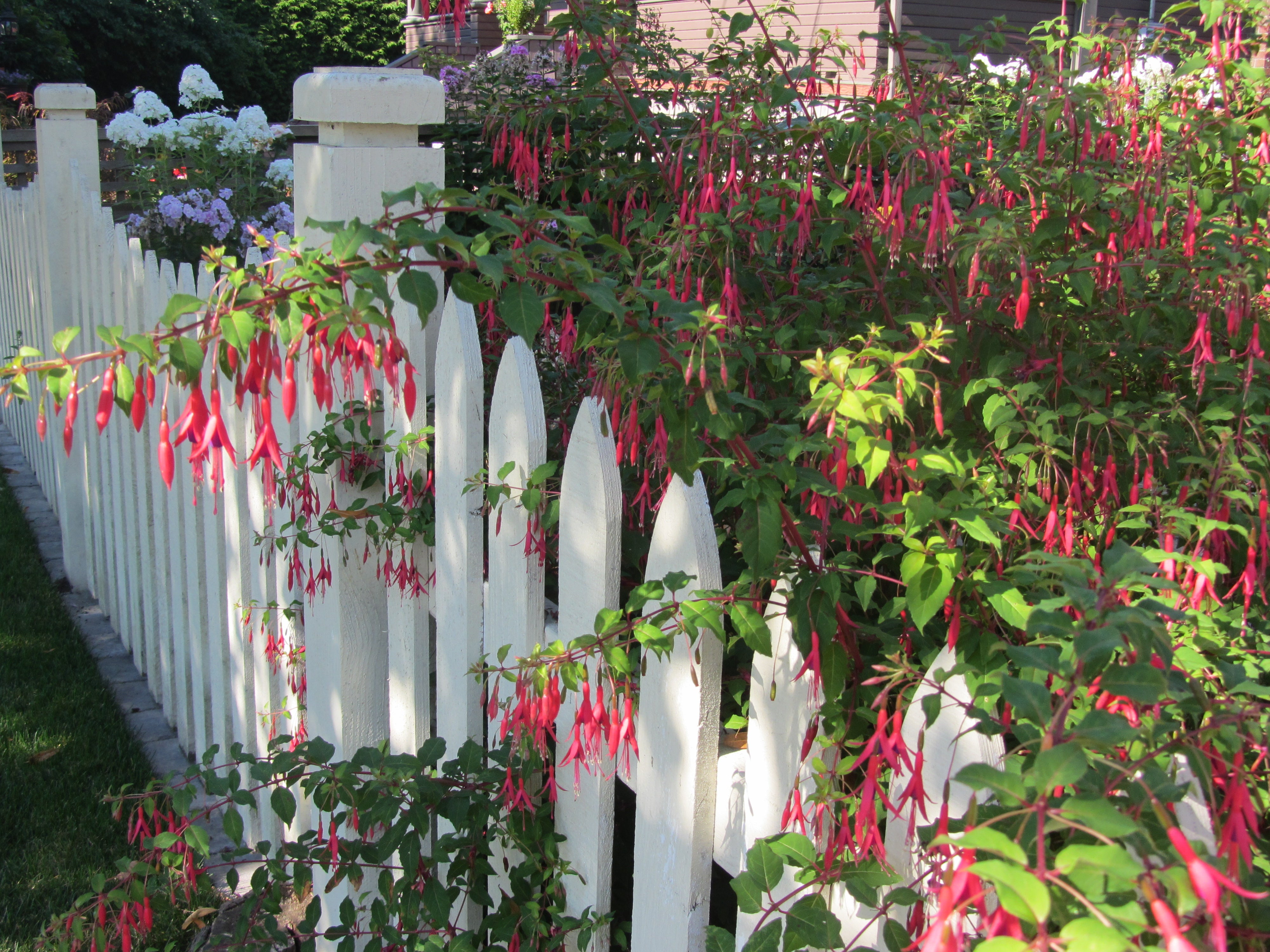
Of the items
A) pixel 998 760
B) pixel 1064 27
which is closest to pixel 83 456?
pixel 1064 27

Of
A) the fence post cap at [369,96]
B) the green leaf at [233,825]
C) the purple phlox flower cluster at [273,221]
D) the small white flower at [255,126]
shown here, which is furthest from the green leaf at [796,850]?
the small white flower at [255,126]

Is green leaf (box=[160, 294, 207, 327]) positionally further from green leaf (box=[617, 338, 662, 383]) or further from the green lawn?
the green lawn

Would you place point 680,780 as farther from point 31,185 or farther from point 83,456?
point 31,185

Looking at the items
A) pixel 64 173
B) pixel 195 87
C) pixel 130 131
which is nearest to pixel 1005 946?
pixel 64 173

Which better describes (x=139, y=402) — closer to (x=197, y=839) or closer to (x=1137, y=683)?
(x=1137, y=683)

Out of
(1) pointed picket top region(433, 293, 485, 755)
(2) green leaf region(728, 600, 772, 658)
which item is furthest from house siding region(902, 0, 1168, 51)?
(2) green leaf region(728, 600, 772, 658)

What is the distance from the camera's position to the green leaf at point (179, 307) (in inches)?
37.5

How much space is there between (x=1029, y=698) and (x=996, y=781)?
2.7 inches

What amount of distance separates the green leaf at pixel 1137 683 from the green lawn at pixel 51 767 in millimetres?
2301

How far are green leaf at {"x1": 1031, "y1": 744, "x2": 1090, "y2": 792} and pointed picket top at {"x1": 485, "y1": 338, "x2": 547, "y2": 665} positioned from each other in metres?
1.00

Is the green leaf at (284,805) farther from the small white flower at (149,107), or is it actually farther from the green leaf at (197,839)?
the small white flower at (149,107)

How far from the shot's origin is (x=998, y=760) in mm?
996

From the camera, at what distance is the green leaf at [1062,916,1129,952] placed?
565mm

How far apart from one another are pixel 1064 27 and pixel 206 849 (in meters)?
2.17
